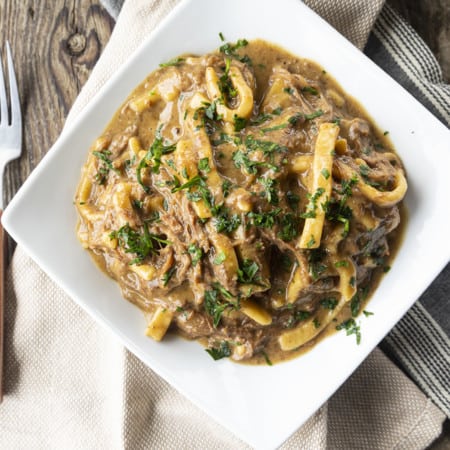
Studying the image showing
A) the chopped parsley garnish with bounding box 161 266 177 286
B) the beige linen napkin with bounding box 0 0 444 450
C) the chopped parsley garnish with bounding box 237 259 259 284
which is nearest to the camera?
the chopped parsley garnish with bounding box 237 259 259 284

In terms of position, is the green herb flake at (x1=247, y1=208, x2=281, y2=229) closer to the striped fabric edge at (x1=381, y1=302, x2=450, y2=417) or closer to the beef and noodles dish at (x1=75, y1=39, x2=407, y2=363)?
the beef and noodles dish at (x1=75, y1=39, x2=407, y2=363)

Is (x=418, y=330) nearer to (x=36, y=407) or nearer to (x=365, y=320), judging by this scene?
(x=365, y=320)

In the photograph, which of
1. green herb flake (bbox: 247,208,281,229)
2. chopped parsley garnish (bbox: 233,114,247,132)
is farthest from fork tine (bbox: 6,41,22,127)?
green herb flake (bbox: 247,208,281,229)

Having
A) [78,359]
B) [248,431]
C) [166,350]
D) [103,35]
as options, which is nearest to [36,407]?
[78,359]

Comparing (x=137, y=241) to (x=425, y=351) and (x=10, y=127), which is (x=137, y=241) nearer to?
(x=10, y=127)

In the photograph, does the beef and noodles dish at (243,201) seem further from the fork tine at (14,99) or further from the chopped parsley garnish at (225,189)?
the fork tine at (14,99)

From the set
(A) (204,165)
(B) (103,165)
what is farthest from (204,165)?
(B) (103,165)

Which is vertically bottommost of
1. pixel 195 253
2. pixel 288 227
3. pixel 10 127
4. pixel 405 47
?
pixel 10 127

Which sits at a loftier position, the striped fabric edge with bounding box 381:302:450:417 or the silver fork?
the striped fabric edge with bounding box 381:302:450:417
